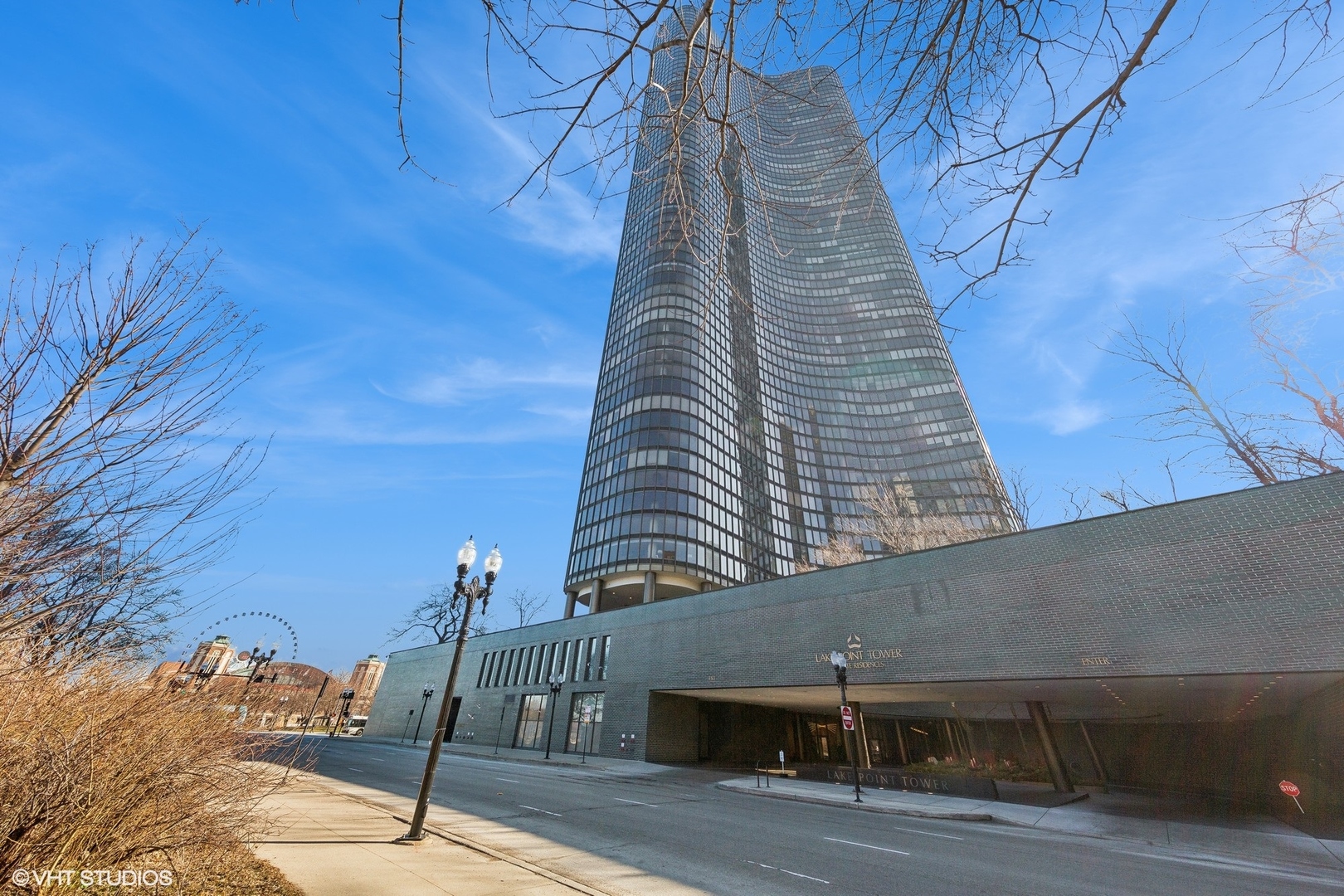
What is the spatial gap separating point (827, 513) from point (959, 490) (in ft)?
58.6

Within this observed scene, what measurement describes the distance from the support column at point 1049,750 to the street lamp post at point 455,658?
2410 centimetres

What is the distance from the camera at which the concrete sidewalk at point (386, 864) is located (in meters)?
6.45

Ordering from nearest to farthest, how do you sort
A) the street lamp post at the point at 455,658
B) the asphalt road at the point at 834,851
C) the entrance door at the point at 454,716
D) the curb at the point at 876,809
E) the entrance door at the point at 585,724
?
the asphalt road at the point at 834,851, the street lamp post at the point at 455,658, the curb at the point at 876,809, the entrance door at the point at 585,724, the entrance door at the point at 454,716

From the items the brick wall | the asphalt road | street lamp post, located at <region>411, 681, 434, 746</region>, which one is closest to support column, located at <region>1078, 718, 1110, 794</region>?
the brick wall

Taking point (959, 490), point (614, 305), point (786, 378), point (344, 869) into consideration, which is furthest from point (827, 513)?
point (344, 869)

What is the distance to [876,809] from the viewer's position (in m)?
16.1

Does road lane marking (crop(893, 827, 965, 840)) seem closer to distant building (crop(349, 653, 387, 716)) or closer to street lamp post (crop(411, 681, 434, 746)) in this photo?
street lamp post (crop(411, 681, 434, 746))

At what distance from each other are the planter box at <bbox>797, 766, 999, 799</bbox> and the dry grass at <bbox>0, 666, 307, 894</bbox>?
2290cm

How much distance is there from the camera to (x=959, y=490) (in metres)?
69.8

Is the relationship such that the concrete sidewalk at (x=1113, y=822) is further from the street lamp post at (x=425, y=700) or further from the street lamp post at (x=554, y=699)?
the street lamp post at (x=425, y=700)

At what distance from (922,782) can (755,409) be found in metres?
55.6

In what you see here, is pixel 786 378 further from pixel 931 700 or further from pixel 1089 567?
pixel 1089 567

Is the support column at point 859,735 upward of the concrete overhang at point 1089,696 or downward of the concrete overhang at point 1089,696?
downward

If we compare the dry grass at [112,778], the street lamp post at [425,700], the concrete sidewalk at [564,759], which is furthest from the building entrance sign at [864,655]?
the street lamp post at [425,700]
